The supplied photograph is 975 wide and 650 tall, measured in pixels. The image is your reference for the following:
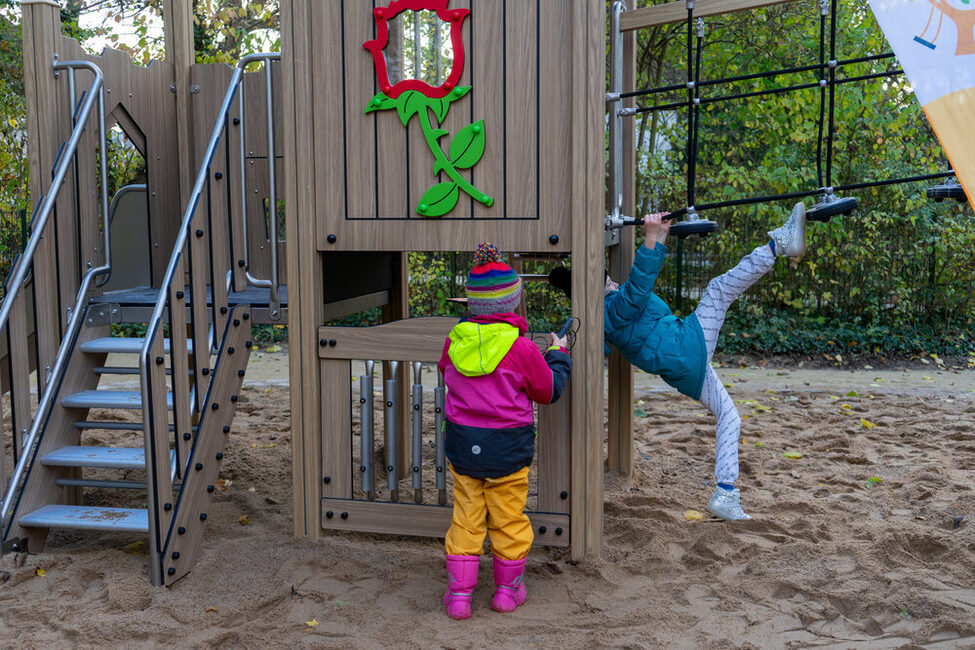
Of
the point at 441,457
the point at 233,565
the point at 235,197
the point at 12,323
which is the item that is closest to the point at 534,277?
the point at 441,457

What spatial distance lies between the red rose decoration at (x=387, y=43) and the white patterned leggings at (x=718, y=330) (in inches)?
68.8

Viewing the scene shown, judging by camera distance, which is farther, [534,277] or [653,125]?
[653,125]

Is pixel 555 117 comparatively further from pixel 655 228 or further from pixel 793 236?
pixel 793 236

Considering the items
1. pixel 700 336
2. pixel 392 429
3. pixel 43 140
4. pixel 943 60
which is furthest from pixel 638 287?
pixel 43 140

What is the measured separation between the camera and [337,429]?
427 centimetres

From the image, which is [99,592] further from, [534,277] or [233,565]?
[534,277]

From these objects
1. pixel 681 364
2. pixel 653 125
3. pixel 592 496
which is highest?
pixel 653 125

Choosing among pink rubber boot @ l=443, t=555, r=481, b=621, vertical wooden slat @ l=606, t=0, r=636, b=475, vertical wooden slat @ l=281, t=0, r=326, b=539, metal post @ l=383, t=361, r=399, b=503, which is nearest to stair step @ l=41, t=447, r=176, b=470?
vertical wooden slat @ l=281, t=0, r=326, b=539

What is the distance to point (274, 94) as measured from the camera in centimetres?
502

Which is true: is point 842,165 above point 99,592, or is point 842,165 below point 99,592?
above

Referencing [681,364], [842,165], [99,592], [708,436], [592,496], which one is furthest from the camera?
[842,165]

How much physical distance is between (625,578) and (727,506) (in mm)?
930

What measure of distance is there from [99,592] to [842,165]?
28.0 feet

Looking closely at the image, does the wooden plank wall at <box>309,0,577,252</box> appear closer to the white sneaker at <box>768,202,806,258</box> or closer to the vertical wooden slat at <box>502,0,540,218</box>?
the vertical wooden slat at <box>502,0,540,218</box>
